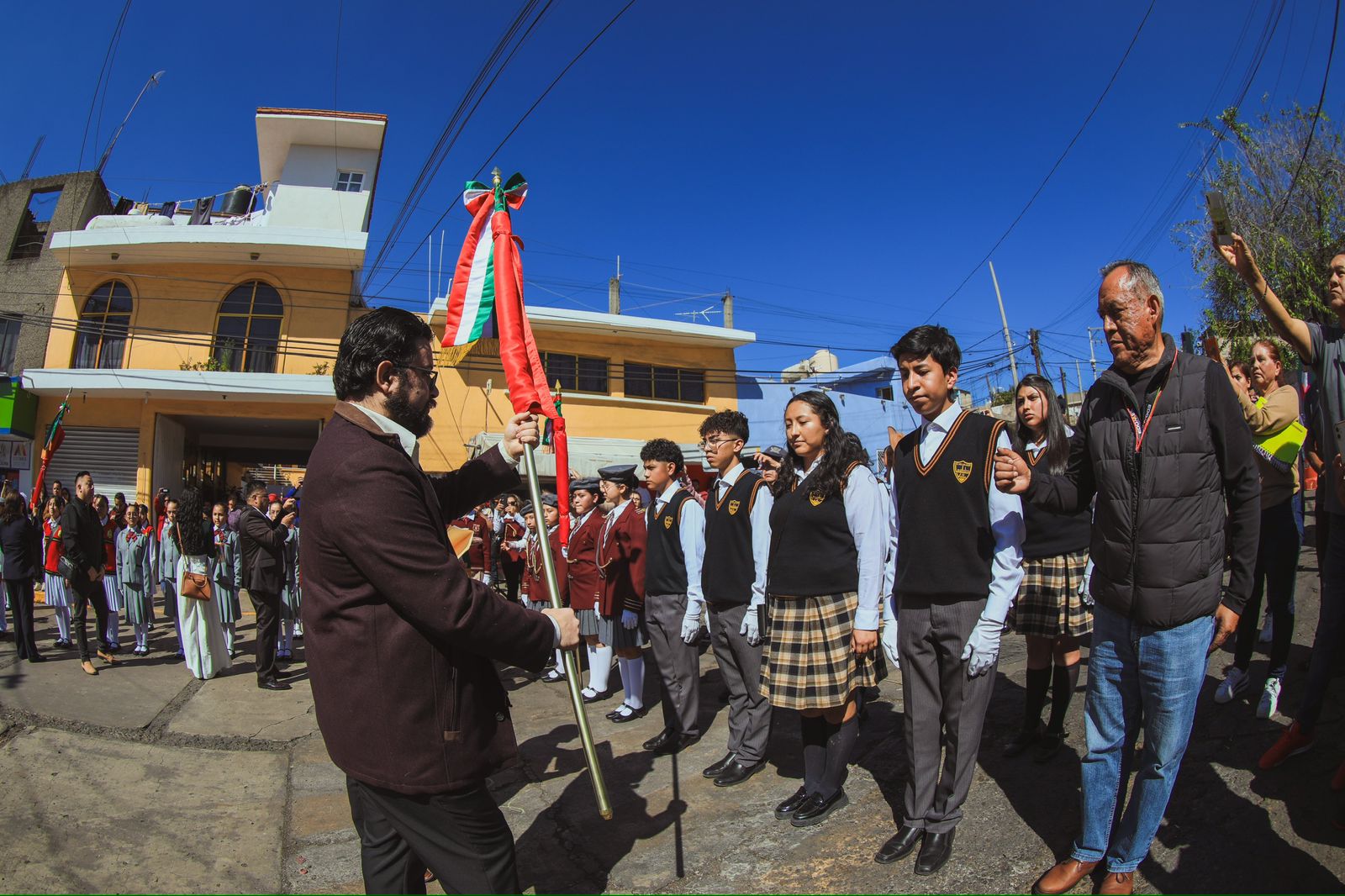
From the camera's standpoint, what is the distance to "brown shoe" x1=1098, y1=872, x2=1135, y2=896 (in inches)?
104

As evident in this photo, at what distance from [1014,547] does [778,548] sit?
4.08 ft

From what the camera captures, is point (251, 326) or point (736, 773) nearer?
point (736, 773)

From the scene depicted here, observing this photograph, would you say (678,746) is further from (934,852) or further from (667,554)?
(934,852)

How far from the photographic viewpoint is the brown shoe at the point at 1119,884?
8.71 feet

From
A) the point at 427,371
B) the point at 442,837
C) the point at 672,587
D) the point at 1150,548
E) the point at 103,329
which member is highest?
the point at 103,329

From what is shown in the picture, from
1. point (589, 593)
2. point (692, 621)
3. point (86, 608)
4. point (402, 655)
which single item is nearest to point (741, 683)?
point (692, 621)

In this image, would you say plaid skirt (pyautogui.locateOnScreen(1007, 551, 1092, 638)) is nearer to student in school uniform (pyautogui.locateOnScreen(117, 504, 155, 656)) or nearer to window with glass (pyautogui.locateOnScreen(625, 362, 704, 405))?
student in school uniform (pyautogui.locateOnScreen(117, 504, 155, 656))

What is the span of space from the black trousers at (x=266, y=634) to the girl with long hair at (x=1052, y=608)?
690 centimetres

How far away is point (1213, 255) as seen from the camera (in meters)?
11.9

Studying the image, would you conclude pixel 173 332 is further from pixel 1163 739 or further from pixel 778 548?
pixel 1163 739

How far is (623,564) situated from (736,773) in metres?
2.30

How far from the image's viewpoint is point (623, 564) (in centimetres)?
645

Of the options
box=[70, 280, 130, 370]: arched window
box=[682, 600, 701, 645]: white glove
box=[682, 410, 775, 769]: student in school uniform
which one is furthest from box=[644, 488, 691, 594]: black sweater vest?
box=[70, 280, 130, 370]: arched window

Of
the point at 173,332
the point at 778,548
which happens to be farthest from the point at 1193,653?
the point at 173,332
